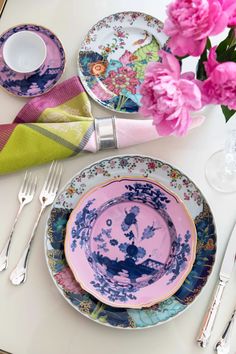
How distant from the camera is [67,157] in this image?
87 centimetres

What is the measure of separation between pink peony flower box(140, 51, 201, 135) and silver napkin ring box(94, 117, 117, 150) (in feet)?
0.84

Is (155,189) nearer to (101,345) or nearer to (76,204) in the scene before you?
(76,204)

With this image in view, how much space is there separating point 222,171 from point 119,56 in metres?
0.29

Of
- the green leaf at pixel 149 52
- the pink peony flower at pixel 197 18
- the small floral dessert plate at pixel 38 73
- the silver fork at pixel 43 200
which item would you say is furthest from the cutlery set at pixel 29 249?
the pink peony flower at pixel 197 18

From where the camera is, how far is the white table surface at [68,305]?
778mm

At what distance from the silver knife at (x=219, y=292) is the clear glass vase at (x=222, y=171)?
94 millimetres

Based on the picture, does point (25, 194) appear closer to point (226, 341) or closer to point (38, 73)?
point (38, 73)

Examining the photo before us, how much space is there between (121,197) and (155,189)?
0.20ft

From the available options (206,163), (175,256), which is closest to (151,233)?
(175,256)

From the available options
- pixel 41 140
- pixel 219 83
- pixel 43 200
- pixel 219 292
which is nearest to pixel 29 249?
pixel 43 200

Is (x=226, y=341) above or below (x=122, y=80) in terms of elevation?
below

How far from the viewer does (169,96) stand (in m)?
0.57

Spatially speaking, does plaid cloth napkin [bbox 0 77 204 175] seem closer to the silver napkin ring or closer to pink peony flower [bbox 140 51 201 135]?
the silver napkin ring

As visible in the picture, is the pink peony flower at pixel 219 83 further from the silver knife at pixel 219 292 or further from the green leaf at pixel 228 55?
the silver knife at pixel 219 292
